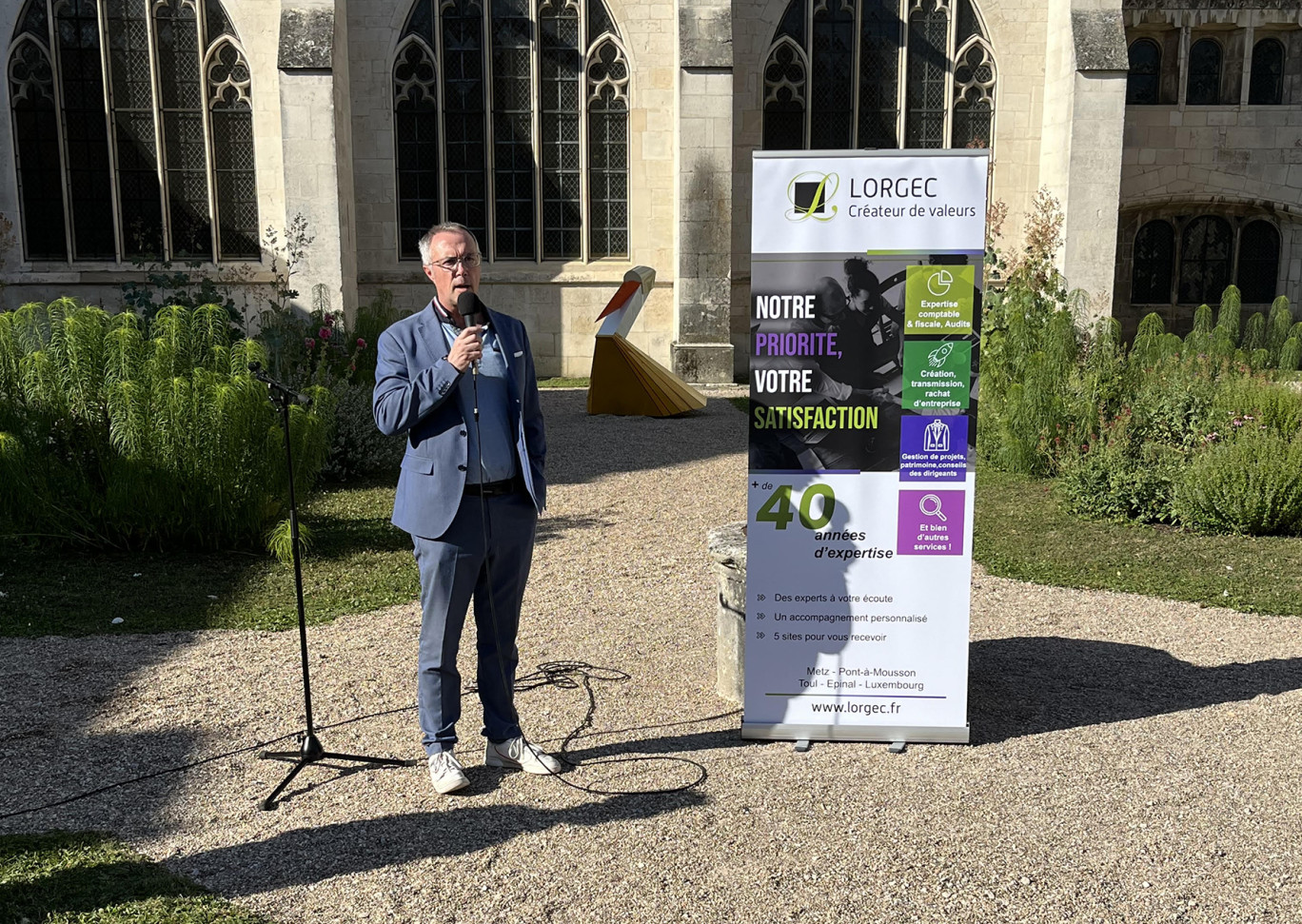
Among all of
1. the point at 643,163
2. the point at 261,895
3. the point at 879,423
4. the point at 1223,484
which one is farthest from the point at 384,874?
the point at 643,163

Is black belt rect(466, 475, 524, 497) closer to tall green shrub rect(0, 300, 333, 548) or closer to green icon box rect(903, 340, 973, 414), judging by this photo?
green icon box rect(903, 340, 973, 414)

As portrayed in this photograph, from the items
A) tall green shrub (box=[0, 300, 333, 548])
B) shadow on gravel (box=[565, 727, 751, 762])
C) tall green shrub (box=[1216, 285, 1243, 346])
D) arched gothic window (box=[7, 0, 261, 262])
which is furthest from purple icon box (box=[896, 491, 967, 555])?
arched gothic window (box=[7, 0, 261, 262])

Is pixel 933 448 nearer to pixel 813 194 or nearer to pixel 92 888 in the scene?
pixel 813 194

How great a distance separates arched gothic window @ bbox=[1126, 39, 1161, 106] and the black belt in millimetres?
15939

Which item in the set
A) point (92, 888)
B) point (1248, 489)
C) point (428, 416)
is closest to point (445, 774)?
point (92, 888)

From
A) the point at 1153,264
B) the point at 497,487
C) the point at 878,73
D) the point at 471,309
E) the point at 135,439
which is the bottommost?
the point at 135,439

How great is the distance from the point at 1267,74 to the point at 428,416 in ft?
56.5

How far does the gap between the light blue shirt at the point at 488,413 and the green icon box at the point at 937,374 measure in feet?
4.74

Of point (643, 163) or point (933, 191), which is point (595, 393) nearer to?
point (643, 163)

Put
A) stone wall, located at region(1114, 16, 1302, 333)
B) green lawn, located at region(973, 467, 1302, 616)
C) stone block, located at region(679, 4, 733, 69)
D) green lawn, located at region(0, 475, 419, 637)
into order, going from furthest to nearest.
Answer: stone wall, located at region(1114, 16, 1302, 333) → stone block, located at region(679, 4, 733, 69) → green lawn, located at region(973, 467, 1302, 616) → green lawn, located at region(0, 475, 419, 637)

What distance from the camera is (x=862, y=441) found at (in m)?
4.12

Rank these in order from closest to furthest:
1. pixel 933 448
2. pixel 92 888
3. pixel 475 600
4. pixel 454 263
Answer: pixel 92 888
pixel 454 263
pixel 475 600
pixel 933 448

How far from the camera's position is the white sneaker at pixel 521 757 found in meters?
3.95

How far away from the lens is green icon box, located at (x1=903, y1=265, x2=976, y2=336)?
3979 mm
